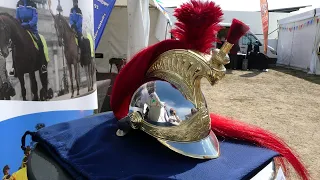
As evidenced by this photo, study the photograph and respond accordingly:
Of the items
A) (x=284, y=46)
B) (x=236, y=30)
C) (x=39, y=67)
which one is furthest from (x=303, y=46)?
(x=236, y=30)

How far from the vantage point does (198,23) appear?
0.75 meters

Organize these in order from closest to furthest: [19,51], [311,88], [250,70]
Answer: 1. [19,51]
2. [311,88]
3. [250,70]

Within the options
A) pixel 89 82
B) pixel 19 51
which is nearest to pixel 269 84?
pixel 89 82

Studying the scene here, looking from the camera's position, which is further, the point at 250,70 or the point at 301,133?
the point at 250,70

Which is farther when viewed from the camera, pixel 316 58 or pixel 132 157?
pixel 316 58

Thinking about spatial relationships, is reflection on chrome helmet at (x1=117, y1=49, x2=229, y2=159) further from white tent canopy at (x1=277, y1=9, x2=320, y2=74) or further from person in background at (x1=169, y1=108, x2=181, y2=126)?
white tent canopy at (x1=277, y1=9, x2=320, y2=74)

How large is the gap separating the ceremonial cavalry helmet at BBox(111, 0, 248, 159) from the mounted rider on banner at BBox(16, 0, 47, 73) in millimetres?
695

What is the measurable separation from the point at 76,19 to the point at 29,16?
0.28m

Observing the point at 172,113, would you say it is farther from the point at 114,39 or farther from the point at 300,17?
the point at 300,17

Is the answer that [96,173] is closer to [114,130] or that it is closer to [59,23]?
[114,130]

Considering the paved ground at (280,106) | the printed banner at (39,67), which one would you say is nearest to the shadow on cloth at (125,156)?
the printed banner at (39,67)

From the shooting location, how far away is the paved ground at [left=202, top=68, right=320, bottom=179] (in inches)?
112

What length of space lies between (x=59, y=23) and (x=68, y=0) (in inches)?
5.0

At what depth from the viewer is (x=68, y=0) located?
1408 mm
